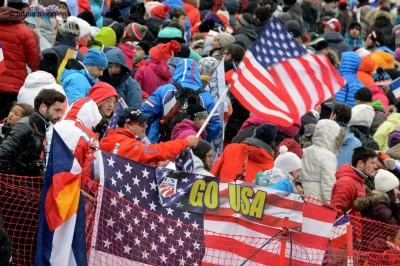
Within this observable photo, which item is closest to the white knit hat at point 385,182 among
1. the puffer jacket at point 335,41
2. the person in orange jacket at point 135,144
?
the person in orange jacket at point 135,144

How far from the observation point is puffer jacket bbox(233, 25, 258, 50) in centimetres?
1898

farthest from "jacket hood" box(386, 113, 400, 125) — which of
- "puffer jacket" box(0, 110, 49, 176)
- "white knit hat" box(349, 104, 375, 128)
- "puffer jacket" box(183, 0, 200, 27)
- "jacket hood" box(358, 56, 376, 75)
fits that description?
"puffer jacket" box(0, 110, 49, 176)

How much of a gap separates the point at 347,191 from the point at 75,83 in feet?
11.1

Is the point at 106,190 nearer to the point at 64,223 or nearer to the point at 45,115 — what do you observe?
A: the point at 64,223

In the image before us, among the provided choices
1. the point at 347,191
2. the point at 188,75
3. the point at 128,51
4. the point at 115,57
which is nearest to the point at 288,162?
the point at 347,191

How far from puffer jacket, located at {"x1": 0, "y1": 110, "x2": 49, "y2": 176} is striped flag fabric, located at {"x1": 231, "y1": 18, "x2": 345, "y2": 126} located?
1.87 metres

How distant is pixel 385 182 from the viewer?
1245cm

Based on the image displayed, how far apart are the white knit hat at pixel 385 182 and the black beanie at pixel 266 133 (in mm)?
1205

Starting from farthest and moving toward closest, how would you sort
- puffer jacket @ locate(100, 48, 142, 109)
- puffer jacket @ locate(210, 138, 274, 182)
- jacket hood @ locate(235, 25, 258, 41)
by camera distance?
1. jacket hood @ locate(235, 25, 258, 41)
2. puffer jacket @ locate(100, 48, 142, 109)
3. puffer jacket @ locate(210, 138, 274, 182)

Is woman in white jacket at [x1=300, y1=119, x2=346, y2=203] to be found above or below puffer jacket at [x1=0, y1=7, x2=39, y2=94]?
below

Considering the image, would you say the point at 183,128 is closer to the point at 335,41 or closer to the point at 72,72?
the point at 72,72

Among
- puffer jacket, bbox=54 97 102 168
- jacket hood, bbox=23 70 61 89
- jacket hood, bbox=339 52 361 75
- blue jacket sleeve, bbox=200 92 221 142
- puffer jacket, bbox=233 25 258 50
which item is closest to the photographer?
puffer jacket, bbox=54 97 102 168

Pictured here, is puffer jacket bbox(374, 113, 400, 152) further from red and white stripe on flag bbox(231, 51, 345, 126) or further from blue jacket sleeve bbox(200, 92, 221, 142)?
red and white stripe on flag bbox(231, 51, 345, 126)

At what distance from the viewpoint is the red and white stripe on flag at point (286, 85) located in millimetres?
10617
